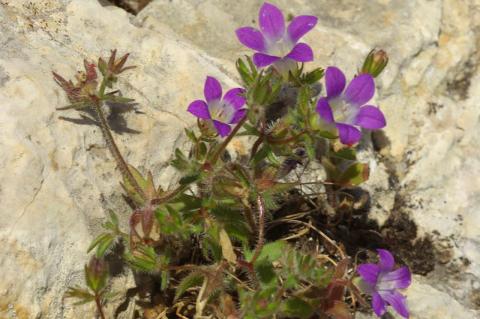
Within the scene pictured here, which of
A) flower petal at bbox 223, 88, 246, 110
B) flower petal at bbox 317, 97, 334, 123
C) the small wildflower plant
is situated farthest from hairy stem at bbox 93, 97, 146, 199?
flower petal at bbox 317, 97, 334, 123

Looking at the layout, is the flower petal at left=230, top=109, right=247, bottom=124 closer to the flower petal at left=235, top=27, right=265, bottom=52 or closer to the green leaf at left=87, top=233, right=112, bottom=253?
the flower petal at left=235, top=27, right=265, bottom=52

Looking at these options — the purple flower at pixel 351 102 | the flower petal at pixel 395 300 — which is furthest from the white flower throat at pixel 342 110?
the flower petal at pixel 395 300

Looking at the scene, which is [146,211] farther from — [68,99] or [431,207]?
[431,207]

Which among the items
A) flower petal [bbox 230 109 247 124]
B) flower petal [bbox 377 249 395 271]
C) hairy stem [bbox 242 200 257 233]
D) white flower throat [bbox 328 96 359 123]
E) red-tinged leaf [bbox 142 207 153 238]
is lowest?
red-tinged leaf [bbox 142 207 153 238]

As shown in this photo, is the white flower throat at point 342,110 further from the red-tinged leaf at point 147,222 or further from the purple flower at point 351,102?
the red-tinged leaf at point 147,222

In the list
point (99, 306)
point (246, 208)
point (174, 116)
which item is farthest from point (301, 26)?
point (99, 306)

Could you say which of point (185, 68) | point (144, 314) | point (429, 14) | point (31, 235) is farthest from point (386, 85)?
point (31, 235)
